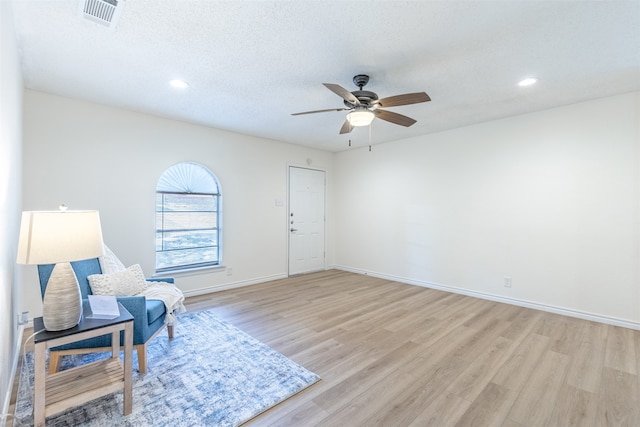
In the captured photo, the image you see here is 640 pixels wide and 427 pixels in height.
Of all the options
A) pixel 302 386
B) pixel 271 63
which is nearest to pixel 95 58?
pixel 271 63

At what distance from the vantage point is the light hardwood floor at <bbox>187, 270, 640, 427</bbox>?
185 centimetres

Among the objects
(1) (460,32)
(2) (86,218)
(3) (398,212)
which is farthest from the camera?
(3) (398,212)

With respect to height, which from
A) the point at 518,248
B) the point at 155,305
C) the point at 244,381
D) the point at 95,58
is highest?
the point at 95,58

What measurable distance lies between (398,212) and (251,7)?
13.5 feet

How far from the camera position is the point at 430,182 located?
4836 mm

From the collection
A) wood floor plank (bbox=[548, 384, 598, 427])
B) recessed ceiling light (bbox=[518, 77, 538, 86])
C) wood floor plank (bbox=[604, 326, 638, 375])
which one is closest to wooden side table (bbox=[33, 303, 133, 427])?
wood floor plank (bbox=[548, 384, 598, 427])

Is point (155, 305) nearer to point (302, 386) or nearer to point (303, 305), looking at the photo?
point (302, 386)

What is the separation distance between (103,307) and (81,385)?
1.57 feet

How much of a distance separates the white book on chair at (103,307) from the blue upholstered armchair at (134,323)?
10 centimetres

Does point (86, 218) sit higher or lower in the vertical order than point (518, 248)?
higher

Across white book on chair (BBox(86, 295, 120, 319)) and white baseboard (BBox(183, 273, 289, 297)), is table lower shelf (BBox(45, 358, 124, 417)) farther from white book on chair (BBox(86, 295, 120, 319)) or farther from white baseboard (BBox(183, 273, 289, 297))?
white baseboard (BBox(183, 273, 289, 297))

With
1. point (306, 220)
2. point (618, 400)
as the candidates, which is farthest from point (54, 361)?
point (306, 220)

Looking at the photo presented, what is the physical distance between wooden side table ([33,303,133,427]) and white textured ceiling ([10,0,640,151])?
2050 millimetres

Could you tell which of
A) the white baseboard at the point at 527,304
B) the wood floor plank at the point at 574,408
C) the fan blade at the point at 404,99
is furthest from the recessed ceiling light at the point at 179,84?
the white baseboard at the point at 527,304
